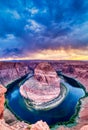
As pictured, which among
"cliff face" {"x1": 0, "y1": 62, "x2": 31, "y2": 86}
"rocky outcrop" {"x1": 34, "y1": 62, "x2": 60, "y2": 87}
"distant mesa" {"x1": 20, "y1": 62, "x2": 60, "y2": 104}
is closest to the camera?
"distant mesa" {"x1": 20, "y1": 62, "x2": 60, "y2": 104}

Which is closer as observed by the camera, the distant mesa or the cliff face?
the distant mesa

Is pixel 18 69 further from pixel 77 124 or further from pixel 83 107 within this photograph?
pixel 77 124

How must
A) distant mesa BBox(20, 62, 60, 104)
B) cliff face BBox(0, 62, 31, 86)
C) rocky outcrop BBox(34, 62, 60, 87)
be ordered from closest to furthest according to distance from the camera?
distant mesa BBox(20, 62, 60, 104) → rocky outcrop BBox(34, 62, 60, 87) → cliff face BBox(0, 62, 31, 86)

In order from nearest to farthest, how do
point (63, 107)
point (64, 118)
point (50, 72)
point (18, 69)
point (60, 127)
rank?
point (60, 127) < point (64, 118) < point (63, 107) < point (50, 72) < point (18, 69)

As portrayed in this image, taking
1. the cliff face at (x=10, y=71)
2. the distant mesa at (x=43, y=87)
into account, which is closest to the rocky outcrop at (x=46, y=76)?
the distant mesa at (x=43, y=87)

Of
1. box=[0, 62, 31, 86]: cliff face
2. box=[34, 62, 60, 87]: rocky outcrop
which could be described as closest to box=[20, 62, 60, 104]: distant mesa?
box=[34, 62, 60, 87]: rocky outcrop

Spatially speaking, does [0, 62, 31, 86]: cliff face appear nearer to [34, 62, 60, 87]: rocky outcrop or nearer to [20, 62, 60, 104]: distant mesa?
[34, 62, 60, 87]: rocky outcrop

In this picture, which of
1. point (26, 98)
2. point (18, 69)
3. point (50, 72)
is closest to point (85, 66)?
point (18, 69)

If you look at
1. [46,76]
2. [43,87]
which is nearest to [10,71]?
[46,76]

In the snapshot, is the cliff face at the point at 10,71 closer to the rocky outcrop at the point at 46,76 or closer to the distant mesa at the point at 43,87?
the rocky outcrop at the point at 46,76
